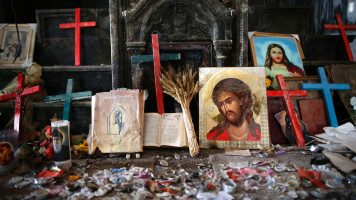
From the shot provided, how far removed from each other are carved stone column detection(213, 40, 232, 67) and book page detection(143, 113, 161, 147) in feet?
4.18

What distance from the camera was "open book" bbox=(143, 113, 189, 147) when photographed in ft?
9.48

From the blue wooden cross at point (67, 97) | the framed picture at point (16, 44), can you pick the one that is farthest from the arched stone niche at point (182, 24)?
the framed picture at point (16, 44)

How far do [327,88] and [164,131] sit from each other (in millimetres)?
2598

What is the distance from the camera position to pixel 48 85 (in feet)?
12.8

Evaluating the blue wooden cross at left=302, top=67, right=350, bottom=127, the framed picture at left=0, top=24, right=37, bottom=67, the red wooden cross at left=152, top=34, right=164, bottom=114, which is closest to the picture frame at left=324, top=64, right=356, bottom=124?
the blue wooden cross at left=302, top=67, right=350, bottom=127

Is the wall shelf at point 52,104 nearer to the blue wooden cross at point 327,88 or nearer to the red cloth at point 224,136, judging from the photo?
the red cloth at point 224,136

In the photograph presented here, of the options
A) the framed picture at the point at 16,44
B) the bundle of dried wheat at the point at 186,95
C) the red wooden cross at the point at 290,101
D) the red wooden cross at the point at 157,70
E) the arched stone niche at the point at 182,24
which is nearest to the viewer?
the bundle of dried wheat at the point at 186,95

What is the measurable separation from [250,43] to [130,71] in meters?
2.14

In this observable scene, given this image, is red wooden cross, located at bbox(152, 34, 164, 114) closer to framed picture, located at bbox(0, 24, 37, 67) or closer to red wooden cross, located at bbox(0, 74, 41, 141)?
red wooden cross, located at bbox(0, 74, 41, 141)

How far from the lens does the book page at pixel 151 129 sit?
2920 mm

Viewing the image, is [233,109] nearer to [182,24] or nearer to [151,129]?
[151,129]

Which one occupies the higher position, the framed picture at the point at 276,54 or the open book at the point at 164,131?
the framed picture at the point at 276,54

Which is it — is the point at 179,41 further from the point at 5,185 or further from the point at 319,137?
the point at 5,185

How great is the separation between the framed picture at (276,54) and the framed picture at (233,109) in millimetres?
883
